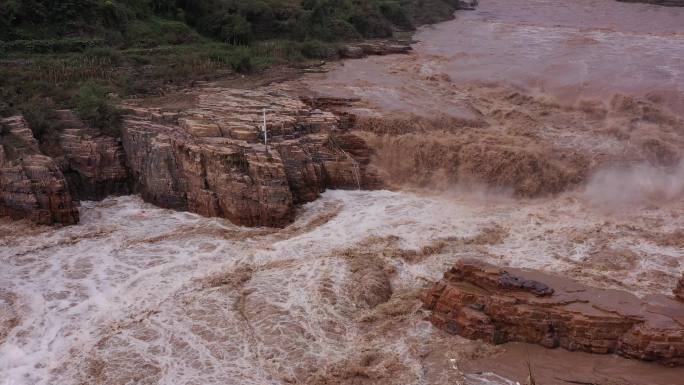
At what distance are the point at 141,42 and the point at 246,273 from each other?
1661 centimetres

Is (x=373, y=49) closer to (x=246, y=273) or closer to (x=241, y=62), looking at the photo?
(x=241, y=62)

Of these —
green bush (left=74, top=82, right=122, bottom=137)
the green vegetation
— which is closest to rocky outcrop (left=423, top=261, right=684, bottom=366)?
green bush (left=74, top=82, right=122, bottom=137)

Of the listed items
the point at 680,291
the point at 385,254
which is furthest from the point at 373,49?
the point at 680,291

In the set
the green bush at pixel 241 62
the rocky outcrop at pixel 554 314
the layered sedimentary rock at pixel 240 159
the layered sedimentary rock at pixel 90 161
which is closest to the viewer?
the rocky outcrop at pixel 554 314

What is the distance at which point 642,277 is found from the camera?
12398mm

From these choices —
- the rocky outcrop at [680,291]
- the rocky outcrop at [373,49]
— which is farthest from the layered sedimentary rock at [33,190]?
the rocky outcrop at [373,49]

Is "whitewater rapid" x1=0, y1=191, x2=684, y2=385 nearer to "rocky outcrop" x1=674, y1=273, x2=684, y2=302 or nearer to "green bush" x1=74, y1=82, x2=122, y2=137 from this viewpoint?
"rocky outcrop" x1=674, y1=273, x2=684, y2=302

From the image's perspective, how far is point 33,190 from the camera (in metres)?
15.1

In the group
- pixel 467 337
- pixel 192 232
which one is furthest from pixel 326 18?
pixel 467 337

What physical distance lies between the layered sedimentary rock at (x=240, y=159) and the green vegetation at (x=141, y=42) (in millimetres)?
1989

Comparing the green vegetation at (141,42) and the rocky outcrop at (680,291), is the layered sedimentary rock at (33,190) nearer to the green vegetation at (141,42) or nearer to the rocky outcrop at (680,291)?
the green vegetation at (141,42)

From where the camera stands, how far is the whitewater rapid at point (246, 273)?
1046cm

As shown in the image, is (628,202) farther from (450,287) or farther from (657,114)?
(450,287)

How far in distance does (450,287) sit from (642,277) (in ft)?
14.6
